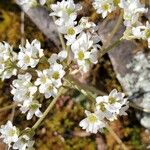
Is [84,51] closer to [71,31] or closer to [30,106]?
[71,31]

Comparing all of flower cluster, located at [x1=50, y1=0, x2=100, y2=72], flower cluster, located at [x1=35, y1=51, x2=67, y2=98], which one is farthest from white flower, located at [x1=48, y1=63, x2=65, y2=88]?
flower cluster, located at [x1=50, y1=0, x2=100, y2=72]

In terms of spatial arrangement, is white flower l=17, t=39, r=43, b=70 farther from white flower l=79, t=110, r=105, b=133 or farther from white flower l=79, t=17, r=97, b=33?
white flower l=79, t=110, r=105, b=133

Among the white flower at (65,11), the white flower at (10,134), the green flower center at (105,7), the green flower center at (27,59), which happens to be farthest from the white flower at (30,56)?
the green flower center at (105,7)

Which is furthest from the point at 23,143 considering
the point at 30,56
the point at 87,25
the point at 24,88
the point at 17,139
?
the point at 87,25

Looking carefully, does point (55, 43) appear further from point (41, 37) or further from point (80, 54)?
point (80, 54)

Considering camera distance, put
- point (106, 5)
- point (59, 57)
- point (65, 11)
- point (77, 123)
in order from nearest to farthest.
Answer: point (59, 57) → point (65, 11) → point (106, 5) → point (77, 123)

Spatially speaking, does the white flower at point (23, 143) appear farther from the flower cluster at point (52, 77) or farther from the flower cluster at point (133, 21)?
the flower cluster at point (133, 21)

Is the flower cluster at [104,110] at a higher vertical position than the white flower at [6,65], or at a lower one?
lower
